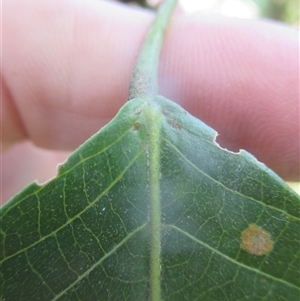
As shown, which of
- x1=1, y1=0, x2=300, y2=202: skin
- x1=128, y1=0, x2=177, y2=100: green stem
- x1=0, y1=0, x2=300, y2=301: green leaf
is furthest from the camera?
x1=1, y1=0, x2=300, y2=202: skin

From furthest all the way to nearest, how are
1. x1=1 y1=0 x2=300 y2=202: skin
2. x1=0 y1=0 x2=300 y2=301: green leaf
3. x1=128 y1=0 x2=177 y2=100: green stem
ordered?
x1=1 y1=0 x2=300 y2=202: skin < x1=128 y1=0 x2=177 y2=100: green stem < x1=0 y1=0 x2=300 y2=301: green leaf

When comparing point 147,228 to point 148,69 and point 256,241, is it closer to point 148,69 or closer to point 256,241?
point 256,241

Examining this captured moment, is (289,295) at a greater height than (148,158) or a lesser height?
lesser

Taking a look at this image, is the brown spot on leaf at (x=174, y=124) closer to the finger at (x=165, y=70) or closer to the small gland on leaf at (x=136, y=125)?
the small gland on leaf at (x=136, y=125)

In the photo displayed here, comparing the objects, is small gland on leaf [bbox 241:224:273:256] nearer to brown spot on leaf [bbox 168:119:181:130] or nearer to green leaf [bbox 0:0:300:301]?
green leaf [bbox 0:0:300:301]

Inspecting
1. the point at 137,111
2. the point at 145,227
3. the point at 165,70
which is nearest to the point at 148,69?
the point at 137,111

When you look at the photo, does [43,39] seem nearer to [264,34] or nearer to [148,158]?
[264,34]

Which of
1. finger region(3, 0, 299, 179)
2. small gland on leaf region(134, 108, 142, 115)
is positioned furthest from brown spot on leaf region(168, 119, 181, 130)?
finger region(3, 0, 299, 179)

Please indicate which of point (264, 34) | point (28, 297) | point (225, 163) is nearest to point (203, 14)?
point (264, 34)
